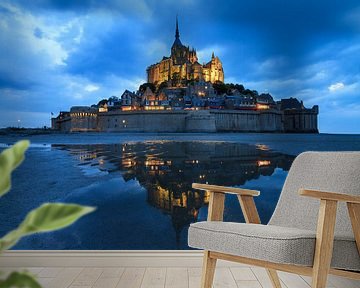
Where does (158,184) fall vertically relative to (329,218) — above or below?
below

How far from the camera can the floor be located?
182cm

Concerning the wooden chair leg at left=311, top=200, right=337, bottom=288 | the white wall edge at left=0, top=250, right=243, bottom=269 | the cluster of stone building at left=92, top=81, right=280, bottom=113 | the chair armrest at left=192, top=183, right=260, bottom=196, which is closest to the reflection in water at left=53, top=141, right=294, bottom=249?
the white wall edge at left=0, top=250, right=243, bottom=269

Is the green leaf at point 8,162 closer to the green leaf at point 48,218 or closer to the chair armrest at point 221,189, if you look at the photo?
the green leaf at point 48,218

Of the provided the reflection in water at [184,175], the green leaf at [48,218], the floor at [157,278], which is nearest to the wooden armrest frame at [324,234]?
the floor at [157,278]

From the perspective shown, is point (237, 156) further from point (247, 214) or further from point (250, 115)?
point (250, 115)

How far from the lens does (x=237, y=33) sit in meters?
3.93

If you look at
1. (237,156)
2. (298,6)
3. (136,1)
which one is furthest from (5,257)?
(237,156)

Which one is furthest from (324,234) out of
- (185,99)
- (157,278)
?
(185,99)

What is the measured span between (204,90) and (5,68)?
14.5 meters

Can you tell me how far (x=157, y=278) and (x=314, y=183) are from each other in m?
0.87

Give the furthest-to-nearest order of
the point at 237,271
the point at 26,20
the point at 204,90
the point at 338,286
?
the point at 204,90 < the point at 26,20 < the point at 237,271 < the point at 338,286


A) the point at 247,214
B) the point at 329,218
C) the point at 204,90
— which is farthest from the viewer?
the point at 204,90

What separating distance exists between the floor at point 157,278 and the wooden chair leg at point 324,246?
0.61m

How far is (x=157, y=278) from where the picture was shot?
1886mm
